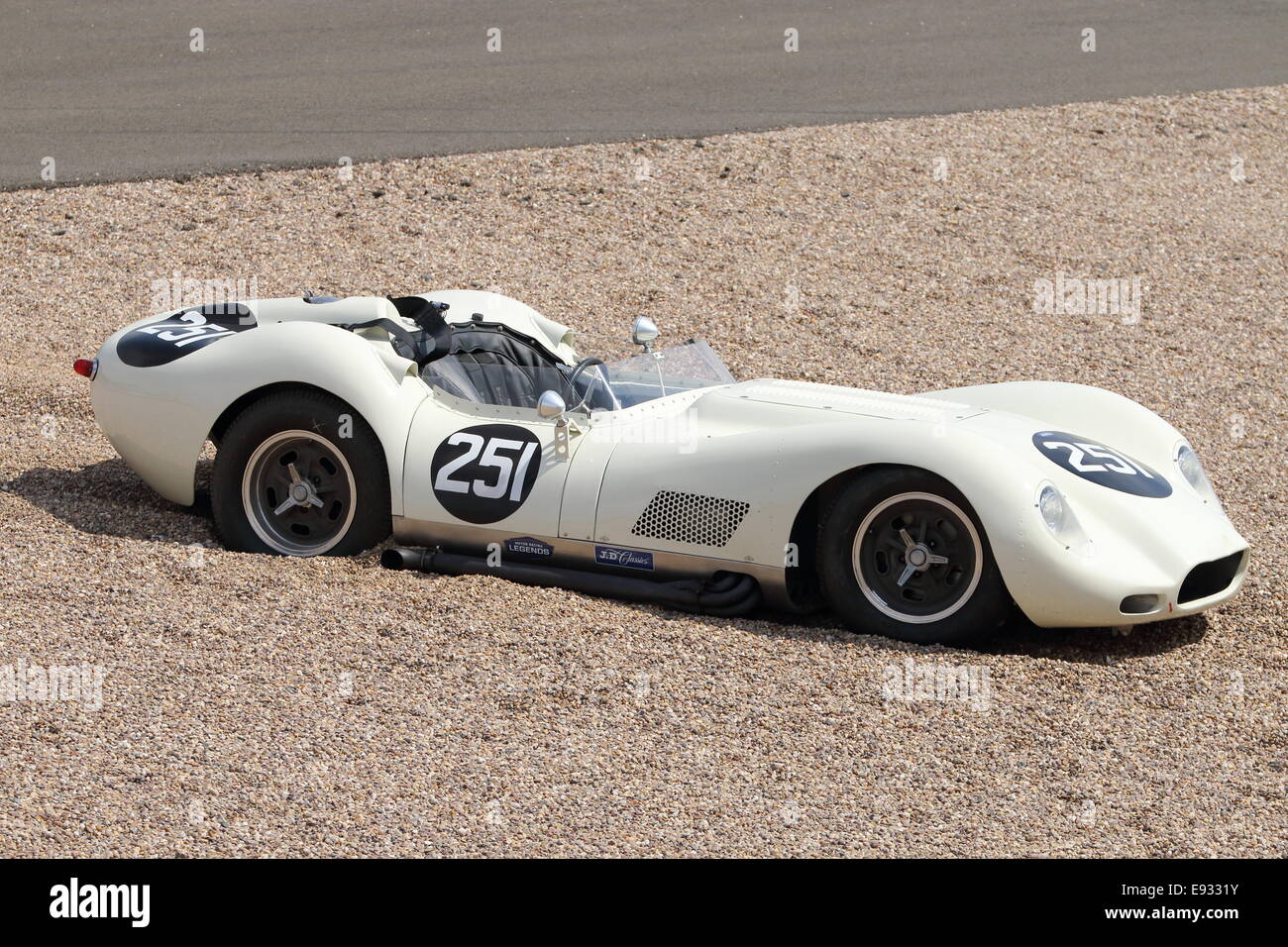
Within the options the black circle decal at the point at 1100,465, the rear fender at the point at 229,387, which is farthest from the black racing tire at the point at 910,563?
the rear fender at the point at 229,387

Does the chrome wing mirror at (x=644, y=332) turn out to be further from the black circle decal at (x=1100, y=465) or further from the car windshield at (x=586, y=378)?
the black circle decal at (x=1100, y=465)

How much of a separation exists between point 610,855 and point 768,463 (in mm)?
1983

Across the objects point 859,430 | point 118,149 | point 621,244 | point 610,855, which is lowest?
point 610,855

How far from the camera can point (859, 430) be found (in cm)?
549

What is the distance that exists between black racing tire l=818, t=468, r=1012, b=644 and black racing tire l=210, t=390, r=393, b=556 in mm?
1959

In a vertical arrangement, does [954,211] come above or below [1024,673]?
above

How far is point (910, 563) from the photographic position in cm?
541

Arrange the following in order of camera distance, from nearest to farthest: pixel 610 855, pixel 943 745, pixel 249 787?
pixel 610 855 → pixel 249 787 → pixel 943 745

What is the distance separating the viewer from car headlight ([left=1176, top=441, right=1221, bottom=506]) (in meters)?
6.05

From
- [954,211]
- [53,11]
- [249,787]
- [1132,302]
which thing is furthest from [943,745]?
[53,11]

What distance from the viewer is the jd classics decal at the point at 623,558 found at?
5.78 meters

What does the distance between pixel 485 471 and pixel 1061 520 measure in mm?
2281

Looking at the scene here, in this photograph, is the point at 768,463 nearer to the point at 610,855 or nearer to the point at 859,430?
the point at 859,430

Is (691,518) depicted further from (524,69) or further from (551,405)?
(524,69)
